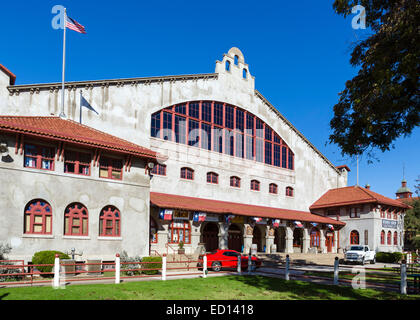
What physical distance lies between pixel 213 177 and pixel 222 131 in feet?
16.5

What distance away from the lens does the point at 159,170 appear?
36.7 m

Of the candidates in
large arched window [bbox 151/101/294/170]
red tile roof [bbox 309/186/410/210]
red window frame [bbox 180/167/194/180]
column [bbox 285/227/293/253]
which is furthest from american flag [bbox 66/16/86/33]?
red tile roof [bbox 309/186/410/210]

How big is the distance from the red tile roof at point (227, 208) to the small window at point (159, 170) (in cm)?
187

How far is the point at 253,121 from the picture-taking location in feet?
151

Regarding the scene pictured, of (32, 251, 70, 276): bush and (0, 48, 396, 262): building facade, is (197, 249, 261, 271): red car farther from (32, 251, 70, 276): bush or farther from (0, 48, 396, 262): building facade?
(32, 251, 70, 276): bush

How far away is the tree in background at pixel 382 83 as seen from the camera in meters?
14.2

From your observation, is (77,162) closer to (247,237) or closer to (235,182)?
(247,237)

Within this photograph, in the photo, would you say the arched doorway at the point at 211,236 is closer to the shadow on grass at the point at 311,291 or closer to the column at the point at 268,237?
the column at the point at 268,237

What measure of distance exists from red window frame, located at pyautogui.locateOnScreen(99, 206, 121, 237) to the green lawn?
7651 millimetres

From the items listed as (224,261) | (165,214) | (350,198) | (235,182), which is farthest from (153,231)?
(350,198)

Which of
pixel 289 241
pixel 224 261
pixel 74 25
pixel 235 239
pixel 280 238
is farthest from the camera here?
pixel 280 238

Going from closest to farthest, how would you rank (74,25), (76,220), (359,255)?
1. (76,220)
2. (74,25)
3. (359,255)
